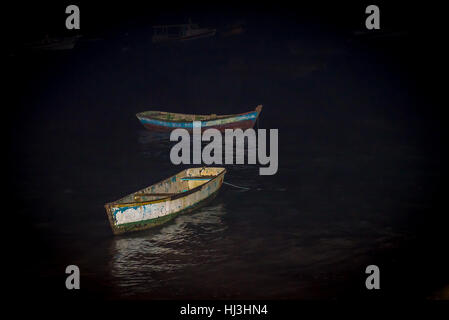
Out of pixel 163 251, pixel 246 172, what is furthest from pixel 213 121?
pixel 163 251

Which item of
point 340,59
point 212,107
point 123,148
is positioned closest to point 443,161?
point 123,148

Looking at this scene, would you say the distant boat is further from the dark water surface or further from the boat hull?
the boat hull

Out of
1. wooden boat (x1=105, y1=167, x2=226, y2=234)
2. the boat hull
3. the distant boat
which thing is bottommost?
wooden boat (x1=105, y1=167, x2=226, y2=234)

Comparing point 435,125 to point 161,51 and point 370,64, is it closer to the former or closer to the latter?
point 370,64

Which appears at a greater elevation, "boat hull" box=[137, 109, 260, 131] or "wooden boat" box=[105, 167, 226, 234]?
"boat hull" box=[137, 109, 260, 131]

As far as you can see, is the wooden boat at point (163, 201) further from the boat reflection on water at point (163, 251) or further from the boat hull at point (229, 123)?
the boat hull at point (229, 123)

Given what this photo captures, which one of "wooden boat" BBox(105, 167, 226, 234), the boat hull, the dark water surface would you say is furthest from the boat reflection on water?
the boat hull

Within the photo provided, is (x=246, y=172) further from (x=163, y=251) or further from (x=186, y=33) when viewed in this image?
(x=186, y=33)

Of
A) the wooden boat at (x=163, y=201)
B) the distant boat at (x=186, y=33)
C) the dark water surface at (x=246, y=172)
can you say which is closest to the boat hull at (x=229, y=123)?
the dark water surface at (x=246, y=172)
